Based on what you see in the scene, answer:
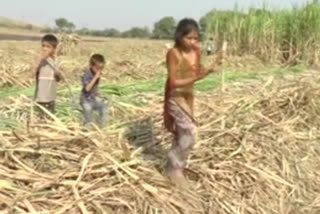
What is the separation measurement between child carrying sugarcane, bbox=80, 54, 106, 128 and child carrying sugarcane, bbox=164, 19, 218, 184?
1.44 m

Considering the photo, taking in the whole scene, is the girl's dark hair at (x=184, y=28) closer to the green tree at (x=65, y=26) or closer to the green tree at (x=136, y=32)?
the green tree at (x=65, y=26)

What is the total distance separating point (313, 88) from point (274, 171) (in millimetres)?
2542

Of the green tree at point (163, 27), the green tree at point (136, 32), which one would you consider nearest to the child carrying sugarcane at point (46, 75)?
the green tree at point (163, 27)

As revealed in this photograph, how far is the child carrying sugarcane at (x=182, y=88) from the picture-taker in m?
5.16

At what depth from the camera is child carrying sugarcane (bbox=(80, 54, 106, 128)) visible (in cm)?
662

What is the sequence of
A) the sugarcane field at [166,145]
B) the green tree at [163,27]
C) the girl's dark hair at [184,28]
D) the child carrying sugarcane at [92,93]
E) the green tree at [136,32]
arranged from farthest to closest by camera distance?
the green tree at [136,32] → the green tree at [163,27] → the child carrying sugarcane at [92,93] → the girl's dark hair at [184,28] → the sugarcane field at [166,145]

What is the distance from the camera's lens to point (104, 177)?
16.0 ft

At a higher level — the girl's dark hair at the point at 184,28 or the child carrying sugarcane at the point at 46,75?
the girl's dark hair at the point at 184,28

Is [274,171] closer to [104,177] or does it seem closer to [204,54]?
[104,177]

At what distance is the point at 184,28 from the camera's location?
5125 mm

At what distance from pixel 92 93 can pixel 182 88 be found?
1.71 metres

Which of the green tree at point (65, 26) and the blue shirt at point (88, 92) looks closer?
the blue shirt at point (88, 92)

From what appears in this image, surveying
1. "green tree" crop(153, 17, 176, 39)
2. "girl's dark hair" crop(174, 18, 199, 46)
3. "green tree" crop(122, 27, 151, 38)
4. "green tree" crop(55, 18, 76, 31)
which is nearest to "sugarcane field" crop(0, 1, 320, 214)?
"girl's dark hair" crop(174, 18, 199, 46)

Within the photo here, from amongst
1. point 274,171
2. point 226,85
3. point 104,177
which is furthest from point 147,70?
point 104,177
